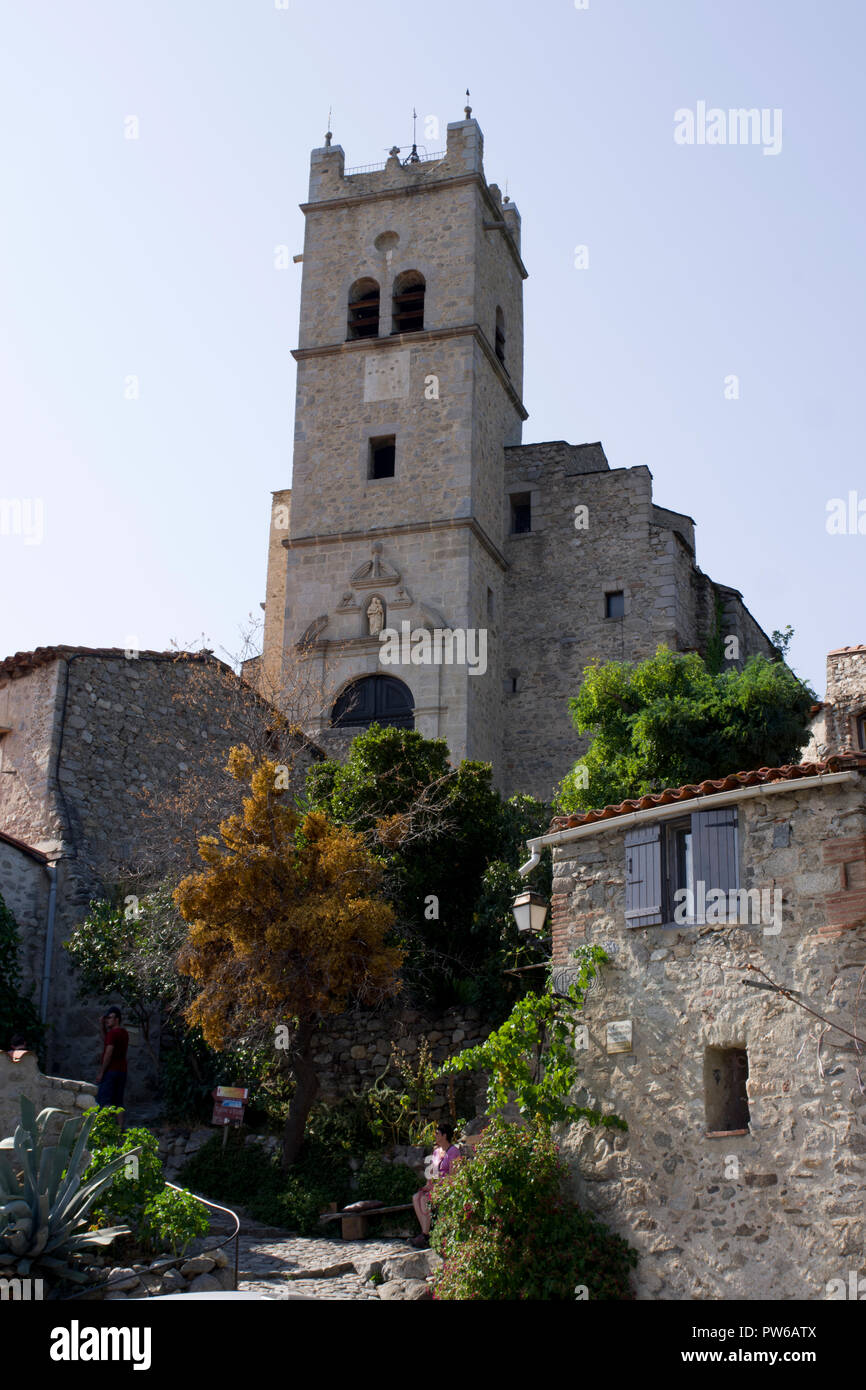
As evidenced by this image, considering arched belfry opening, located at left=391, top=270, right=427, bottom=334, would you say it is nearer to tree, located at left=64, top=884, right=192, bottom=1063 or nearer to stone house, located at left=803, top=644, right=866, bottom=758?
stone house, located at left=803, top=644, right=866, bottom=758

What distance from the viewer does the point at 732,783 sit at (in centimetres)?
1230

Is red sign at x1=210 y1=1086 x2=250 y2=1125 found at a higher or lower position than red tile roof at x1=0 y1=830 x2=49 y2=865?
lower

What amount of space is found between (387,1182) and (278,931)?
2788mm

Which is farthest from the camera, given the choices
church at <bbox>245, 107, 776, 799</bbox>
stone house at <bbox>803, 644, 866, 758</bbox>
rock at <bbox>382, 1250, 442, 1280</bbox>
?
church at <bbox>245, 107, 776, 799</bbox>

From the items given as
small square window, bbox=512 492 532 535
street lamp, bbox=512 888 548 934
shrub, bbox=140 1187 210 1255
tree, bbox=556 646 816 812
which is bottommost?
shrub, bbox=140 1187 210 1255

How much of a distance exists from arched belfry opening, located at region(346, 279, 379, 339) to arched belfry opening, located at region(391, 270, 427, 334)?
0.51m

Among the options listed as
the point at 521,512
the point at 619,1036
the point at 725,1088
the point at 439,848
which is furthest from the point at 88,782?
the point at 521,512

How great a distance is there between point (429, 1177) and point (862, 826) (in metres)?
5.03

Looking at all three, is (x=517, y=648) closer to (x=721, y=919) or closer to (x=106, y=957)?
(x=106, y=957)

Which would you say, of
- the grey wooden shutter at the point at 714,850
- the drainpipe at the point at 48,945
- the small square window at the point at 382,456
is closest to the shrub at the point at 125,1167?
the grey wooden shutter at the point at 714,850

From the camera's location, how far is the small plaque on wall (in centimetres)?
1234

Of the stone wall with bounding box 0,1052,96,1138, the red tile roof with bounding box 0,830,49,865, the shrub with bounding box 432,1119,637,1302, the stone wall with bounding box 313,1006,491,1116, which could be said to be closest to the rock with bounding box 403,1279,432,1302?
the shrub with bounding box 432,1119,637,1302

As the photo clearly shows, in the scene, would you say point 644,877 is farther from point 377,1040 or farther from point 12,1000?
point 12,1000
